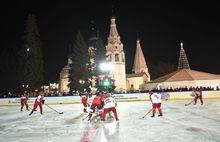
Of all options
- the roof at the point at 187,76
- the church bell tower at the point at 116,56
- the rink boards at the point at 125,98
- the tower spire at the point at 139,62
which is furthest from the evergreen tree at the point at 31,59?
the tower spire at the point at 139,62

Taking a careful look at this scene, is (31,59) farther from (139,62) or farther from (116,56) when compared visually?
(139,62)

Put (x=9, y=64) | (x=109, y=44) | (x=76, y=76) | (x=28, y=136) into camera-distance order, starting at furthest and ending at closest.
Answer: (x=109, y=44) → (x=9, y=64) → (x=76, y=76) → (x=28, y=136)

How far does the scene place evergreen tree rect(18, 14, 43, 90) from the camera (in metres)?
45.0

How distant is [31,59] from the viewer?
152ft

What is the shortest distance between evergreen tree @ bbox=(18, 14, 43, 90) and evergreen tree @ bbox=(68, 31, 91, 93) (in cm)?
685

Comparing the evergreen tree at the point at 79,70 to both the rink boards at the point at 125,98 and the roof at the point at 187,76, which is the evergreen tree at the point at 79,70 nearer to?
the roof at the point at 187,76

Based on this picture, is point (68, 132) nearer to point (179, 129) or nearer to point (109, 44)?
point (179, 129)

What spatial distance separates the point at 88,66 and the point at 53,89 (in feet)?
248

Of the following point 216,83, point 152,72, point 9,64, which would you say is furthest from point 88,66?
point 152,72

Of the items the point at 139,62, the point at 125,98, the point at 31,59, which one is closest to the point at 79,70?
the point at 31,59

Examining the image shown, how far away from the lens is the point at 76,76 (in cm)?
5134

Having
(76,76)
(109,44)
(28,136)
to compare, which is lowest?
(28,136)

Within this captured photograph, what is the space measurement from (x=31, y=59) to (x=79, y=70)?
394 inches

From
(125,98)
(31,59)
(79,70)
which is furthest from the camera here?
(79,70)
